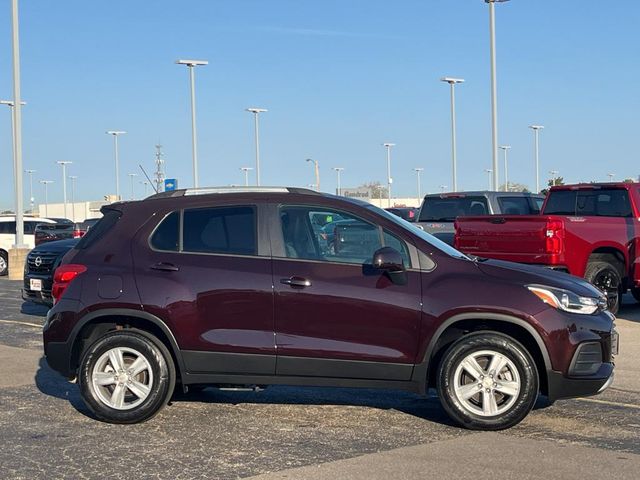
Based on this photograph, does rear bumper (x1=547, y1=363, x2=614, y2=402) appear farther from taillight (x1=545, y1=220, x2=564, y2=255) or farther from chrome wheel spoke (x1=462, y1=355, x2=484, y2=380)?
taillight (x1=545, y1=220, x2=564, y2=255)

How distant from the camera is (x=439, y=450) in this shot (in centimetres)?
607

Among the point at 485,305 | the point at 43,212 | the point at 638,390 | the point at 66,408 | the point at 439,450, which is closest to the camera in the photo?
the point at 439,450

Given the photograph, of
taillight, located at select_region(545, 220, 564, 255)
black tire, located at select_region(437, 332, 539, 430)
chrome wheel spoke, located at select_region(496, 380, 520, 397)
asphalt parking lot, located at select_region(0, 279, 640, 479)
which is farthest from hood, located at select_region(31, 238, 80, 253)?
chrome wheel spoke, located at select_region(496, 380, 520, 397)

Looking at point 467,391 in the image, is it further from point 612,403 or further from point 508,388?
point 612,403

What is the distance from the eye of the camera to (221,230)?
7.05m

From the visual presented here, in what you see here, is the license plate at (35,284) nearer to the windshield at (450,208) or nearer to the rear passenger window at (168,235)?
the rear passenger window at (168,235)

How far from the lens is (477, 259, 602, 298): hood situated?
6609 millimetres

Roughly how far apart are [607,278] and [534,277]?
22.2ft

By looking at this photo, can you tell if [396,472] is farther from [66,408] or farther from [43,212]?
[43,212]

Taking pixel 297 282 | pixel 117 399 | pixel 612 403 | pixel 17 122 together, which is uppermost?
pixel 17 122

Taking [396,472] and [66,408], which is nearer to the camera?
[396,472]

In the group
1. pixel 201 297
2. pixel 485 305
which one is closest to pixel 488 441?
pixel 485 305

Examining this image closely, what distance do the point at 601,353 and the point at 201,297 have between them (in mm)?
3083

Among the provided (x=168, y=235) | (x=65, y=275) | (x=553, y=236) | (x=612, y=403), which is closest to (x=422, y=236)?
(x=168, y=235)
